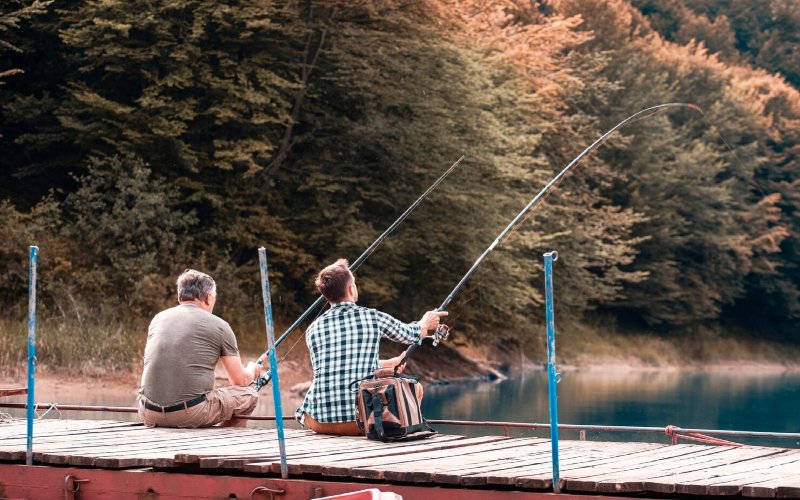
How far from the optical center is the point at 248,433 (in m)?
6.41

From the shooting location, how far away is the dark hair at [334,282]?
611 cm

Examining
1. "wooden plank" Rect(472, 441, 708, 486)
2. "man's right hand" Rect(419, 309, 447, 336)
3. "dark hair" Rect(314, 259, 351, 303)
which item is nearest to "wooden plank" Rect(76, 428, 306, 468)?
"dark hair" Rect(314, 259, 351, 303)

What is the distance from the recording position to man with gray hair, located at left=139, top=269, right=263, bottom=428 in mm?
6395

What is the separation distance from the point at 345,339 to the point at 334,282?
0.95ft

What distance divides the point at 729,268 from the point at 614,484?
3886cm

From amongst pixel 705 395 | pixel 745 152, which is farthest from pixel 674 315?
pixel 705 395

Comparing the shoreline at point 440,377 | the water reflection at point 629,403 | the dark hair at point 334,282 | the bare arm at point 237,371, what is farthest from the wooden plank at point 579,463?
the shoreline at point 440,377

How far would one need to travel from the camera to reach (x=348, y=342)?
6117 mm

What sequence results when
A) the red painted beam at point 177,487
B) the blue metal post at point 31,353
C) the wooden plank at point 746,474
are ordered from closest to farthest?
the wooden plank at point 746,474, the red painted beam at point 177,487, the blue metal post at point 31,353

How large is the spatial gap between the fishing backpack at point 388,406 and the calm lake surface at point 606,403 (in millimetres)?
9540

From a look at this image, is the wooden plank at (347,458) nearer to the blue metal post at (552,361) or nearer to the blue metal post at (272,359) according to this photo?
the blue metal post at (272,359)

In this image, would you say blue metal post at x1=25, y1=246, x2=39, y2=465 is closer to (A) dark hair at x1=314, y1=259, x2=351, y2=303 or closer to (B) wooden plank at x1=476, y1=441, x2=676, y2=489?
(A) dark hair at x1=314, y1=259, x2=351, y2=303

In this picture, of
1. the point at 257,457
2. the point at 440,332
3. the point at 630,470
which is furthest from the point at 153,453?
the point at 630,470

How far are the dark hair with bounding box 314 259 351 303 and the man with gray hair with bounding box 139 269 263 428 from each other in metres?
0.61
